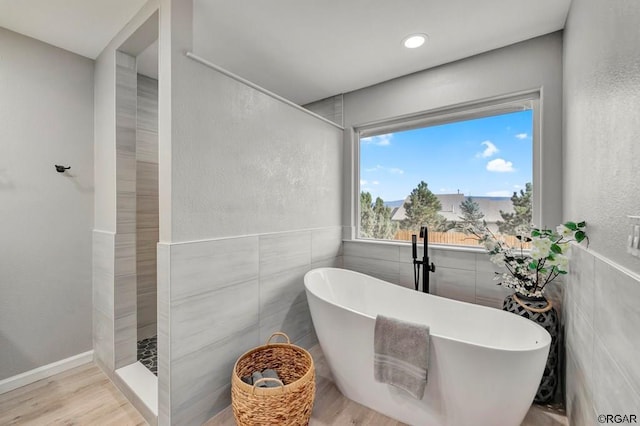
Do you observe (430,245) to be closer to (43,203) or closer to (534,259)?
(534,259)

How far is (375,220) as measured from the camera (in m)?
2.90

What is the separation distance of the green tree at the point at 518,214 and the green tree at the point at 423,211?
16.4 inches

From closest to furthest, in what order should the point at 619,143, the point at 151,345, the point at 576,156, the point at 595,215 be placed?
the point at 619,143, the point at 595,215, the point at 576,156, the point at 151,345

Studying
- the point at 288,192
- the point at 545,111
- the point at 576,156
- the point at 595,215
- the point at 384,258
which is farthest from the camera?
the point at 384,258

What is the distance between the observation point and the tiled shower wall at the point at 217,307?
58.6 inches

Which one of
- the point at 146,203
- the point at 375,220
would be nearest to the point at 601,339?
the point at 375,220

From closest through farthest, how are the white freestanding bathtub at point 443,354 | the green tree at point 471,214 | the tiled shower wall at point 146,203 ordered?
the white freestanding bathtub at point 443,354 → the green tree at point 471,214 → the tiled shower wall at point 146,203

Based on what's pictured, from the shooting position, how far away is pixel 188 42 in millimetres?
1567

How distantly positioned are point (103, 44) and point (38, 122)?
2.53 ft

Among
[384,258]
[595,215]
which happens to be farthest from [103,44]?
[595,215]

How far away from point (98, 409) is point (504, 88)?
3.69 m

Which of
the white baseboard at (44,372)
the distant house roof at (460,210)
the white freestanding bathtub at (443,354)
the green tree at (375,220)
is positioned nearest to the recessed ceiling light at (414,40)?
the distant house roof at (460,210)

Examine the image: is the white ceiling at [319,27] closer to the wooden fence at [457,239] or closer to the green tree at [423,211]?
the green tree at [423,211]

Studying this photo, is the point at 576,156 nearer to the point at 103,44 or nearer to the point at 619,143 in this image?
the point at 619,143
